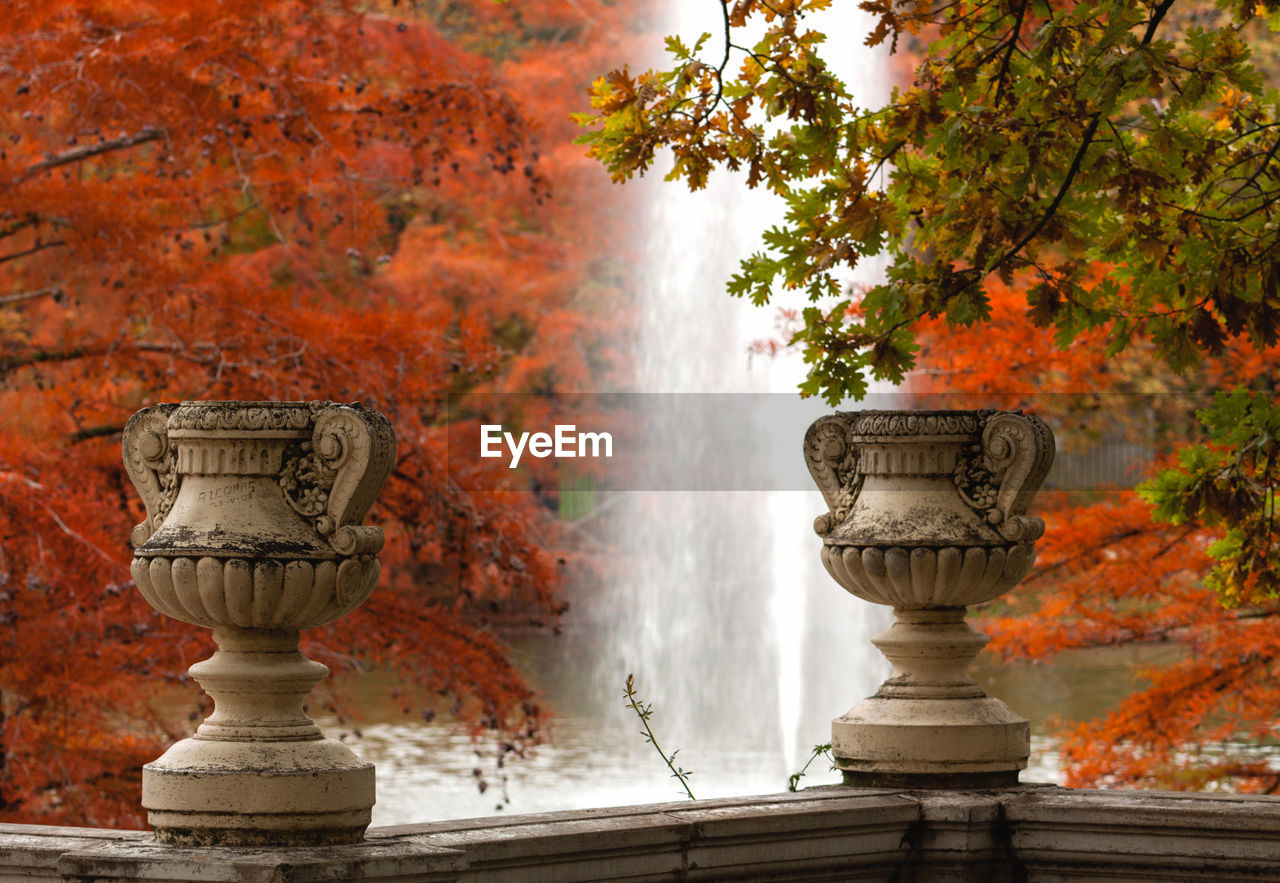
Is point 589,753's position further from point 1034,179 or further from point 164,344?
point 1034,179

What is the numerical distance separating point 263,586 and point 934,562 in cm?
220

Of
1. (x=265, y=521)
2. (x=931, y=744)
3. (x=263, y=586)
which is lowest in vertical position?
(x=931, y=744)

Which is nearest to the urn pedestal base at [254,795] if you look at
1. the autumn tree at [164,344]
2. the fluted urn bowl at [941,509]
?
the fluted urn bowl at [941,509]

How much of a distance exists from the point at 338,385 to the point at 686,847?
5907mm

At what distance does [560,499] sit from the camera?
28.1 m

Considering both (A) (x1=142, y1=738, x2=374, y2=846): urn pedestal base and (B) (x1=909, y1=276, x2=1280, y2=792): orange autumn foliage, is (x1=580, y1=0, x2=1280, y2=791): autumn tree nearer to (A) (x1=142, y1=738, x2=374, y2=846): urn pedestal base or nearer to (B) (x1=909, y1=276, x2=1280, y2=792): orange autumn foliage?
(A) (x1=142, y1=738, x2=374, y2=846): urn pedestal base

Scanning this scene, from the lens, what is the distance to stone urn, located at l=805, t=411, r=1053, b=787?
558cm

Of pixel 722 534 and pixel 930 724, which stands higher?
pixel 722 534

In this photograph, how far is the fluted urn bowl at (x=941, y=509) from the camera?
557 cm

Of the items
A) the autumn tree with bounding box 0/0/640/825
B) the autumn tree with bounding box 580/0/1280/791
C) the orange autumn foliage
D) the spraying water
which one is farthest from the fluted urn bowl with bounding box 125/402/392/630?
the spraying water

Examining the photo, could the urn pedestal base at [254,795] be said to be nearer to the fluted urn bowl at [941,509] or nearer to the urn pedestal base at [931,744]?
the urn pedestal base at [931,744]

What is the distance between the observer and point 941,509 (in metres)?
5.63

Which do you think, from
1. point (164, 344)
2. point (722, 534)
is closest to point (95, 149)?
point (164, 344)

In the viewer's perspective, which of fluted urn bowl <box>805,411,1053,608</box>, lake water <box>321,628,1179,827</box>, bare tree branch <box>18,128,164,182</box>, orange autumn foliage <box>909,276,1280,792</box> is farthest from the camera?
lake water <box>321,628,1179,827</box>
